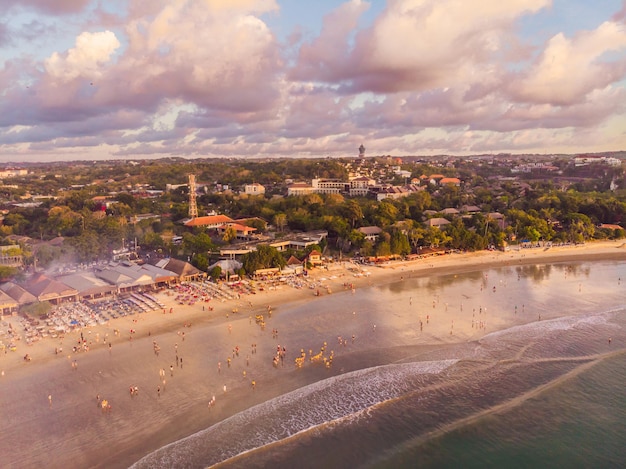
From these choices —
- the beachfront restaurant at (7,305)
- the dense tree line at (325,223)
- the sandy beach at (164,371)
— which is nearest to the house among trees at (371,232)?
the dense tree line at (325,223)

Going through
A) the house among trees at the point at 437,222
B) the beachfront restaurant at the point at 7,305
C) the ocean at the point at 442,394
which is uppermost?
the house among trees at the point at 437,222

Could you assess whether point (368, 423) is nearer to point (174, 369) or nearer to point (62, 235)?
point (174, 369)

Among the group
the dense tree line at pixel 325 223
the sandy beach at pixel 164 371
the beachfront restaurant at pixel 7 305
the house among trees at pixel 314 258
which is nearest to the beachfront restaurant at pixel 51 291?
the beachfront restaurant at pixel 7 305

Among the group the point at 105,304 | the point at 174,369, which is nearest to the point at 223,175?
the point at 105,304

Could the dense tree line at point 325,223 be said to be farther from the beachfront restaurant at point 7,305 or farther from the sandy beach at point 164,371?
the beachfront restaurant at point 7,305

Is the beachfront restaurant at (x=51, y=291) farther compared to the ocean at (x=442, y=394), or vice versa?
the beachfront restaurant at (x=51, y=291)

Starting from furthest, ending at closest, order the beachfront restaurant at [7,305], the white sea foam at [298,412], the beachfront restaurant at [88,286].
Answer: the beachfront restaurant at [88,286] → the beachfront restaurant at [7,305] → the white sea foam at [298,412]

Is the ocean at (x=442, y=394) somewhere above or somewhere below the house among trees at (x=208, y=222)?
below

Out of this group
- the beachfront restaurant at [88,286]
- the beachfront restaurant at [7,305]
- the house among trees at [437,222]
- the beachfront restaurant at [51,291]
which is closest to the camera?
the beachfront restaurant at [7,305]
